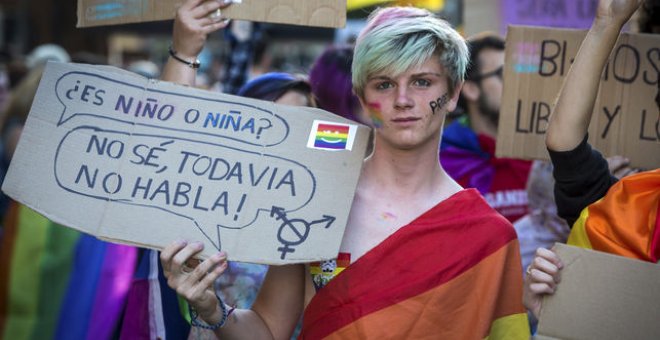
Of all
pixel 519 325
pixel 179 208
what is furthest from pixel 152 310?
pixel 519 325

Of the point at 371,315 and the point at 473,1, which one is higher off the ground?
the point at 473,1

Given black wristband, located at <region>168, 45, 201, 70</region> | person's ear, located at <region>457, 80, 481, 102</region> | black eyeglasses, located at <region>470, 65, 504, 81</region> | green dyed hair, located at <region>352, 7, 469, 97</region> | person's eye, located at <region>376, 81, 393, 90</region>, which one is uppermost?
green dyed hair, located at <region>352, 7, 469, 97</region>

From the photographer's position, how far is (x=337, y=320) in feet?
7.41

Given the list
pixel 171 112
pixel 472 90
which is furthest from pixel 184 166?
pixel 472 90

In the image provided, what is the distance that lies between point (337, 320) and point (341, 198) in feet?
1.00

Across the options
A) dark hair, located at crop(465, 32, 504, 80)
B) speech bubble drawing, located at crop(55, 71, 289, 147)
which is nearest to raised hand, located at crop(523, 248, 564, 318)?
speech bubble drawing, located at crop(55, 71, 289, 147)

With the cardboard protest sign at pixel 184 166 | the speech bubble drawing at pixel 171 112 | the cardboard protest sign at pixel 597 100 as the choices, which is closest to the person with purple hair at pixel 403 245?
the cardboard protest sign at pixel 184 166

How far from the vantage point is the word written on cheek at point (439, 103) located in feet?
7.60

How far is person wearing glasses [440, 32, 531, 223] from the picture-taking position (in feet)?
13.4

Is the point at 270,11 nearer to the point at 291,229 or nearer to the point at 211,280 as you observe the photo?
the point at 291,229

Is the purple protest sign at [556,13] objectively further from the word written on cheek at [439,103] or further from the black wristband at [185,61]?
the black wristband at [185,61]

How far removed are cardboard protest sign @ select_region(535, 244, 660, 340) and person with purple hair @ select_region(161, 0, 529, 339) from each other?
0.24 meters

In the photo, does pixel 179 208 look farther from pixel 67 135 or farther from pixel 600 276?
pixel 600 276

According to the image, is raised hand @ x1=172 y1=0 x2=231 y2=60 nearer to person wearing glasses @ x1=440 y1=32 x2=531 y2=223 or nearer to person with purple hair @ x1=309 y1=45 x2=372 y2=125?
person with purple hair @ x1=309 y1=45 x2=372 y2=125
